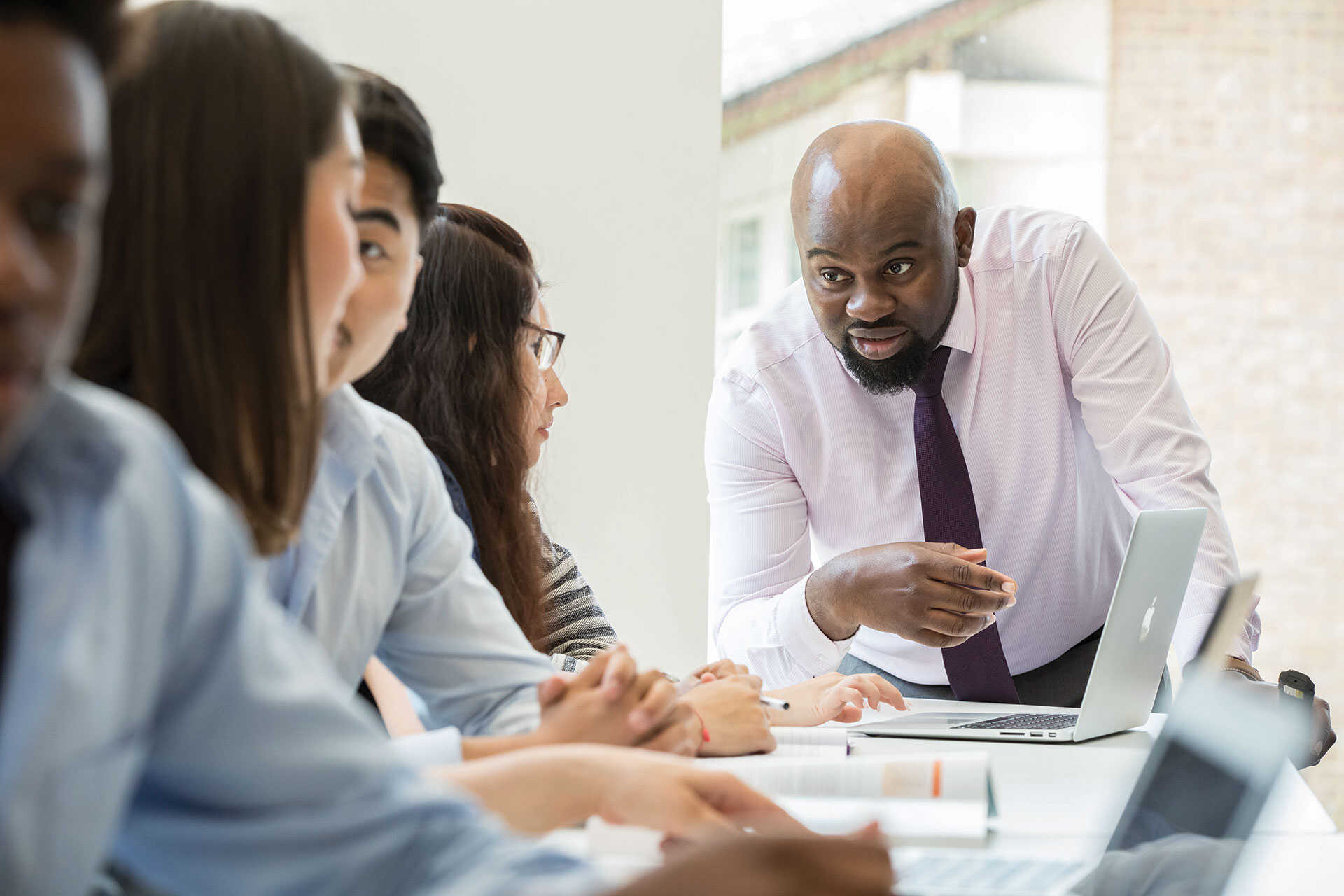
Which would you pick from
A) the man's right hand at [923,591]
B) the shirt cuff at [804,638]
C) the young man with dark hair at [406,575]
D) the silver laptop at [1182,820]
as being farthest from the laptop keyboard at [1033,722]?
the silver laptop at [1182,820]

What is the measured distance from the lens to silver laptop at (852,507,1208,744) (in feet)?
5.17

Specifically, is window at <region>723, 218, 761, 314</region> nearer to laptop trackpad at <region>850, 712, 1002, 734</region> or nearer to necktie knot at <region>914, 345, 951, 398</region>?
necktie knot at <region>914, 345, 951, 398</region>

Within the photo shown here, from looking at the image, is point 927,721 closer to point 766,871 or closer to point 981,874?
point 981,874

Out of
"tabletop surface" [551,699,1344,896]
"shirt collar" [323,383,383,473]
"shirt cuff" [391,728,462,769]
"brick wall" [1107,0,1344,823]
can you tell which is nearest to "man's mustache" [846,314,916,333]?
"tabletop surface" [551,699,1344,896]

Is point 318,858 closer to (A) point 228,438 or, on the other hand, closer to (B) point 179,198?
(A) point 228,438

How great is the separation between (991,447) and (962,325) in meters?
0.25

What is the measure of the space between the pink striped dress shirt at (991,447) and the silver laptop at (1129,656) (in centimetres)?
47

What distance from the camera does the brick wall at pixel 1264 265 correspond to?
16.3 feet

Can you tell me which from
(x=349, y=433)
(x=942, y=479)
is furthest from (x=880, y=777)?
(x=942, y=479)

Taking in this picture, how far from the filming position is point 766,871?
0.50 meters

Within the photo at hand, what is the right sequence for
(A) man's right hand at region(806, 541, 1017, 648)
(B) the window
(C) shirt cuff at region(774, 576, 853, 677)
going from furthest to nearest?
(B) the window < (C) shirt cuff at region(774, 576, 853, 677) < (A) man's right hand at region(806, 541, 1017, 648)

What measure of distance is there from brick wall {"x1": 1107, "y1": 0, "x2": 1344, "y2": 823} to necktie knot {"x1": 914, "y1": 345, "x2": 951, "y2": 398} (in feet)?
9.47

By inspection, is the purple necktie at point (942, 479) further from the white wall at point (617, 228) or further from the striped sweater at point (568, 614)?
the white wall at point (617, 228)

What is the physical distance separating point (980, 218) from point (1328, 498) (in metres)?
3.17
